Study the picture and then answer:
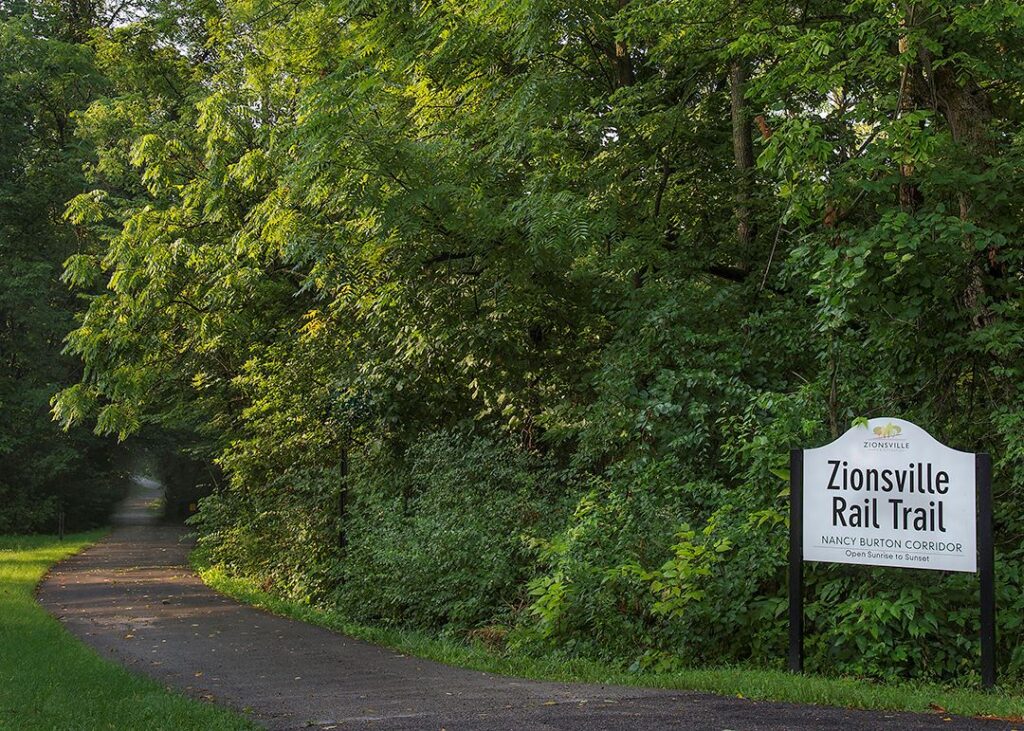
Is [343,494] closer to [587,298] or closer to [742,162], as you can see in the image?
[587,298]

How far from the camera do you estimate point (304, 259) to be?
552 inches

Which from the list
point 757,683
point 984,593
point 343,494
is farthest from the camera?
point 343,494

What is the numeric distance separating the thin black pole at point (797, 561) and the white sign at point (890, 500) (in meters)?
0.05

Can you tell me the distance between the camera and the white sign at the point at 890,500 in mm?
7605

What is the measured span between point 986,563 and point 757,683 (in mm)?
1957

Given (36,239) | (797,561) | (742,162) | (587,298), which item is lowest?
(797,561)

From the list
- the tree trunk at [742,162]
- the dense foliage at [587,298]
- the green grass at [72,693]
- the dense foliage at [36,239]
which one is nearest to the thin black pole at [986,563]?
the dense foliage at [587,298]

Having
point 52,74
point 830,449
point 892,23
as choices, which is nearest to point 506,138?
point 892,23

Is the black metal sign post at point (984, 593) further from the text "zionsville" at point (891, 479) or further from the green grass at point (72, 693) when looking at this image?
the green grass at point (72, 693)

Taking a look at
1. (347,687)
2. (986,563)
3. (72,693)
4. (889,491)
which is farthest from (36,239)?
(986,563)

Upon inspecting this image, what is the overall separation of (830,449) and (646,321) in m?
4.07

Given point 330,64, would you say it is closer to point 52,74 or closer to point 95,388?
point 95,388

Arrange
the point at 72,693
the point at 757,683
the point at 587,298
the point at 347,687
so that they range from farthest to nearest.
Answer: the point at 587,298 < the point at 347,687 < the point at 72,693 < the point at 757,683

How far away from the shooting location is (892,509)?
789 cm
